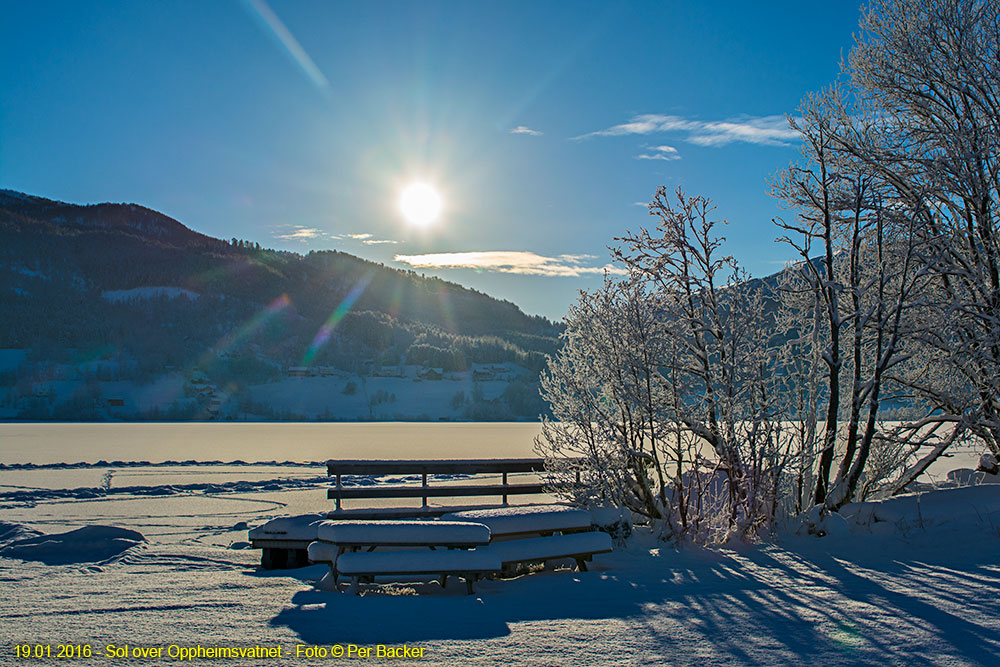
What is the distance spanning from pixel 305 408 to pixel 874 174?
9520 centimetres

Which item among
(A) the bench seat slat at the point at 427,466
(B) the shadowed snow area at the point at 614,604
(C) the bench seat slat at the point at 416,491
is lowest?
(B) the shadowed snow area at the point at 614,604

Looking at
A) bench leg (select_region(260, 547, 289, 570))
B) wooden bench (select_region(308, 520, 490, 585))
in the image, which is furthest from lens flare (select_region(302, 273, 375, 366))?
wooden bench (select_region(308, 520, 490, 585))

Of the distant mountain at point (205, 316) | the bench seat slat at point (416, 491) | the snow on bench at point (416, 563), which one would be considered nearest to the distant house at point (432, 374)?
the distant mountain at point (205, 316)

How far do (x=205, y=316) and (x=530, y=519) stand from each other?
421 feet

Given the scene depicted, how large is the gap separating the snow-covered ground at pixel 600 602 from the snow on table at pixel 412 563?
0.21 m

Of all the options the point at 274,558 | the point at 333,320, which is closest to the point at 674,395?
the point at 274,558

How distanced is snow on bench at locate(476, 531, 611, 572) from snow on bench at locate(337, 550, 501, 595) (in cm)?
19

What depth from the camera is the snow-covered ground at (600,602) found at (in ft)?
14.2

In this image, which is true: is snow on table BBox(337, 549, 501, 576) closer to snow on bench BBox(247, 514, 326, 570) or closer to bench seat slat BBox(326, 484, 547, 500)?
snow on bench BBox(247, 514, 326, 570)

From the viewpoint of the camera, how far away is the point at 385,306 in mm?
164875

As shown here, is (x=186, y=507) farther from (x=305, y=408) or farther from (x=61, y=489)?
(x=305, y=408)

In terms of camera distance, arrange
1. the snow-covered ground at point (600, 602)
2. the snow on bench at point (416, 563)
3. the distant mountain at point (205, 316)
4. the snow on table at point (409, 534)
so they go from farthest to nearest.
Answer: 1. the distant mountain at point (205, 316)
2. the snow on table at point (409, 534)
3. the snow on bench at point (416, 563)
4. the snow-covered ground at point (600, 602)

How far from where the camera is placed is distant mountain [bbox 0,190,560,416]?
112125 mm

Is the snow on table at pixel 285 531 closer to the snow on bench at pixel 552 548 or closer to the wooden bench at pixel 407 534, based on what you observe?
the wooden bench at pixel 407 534
